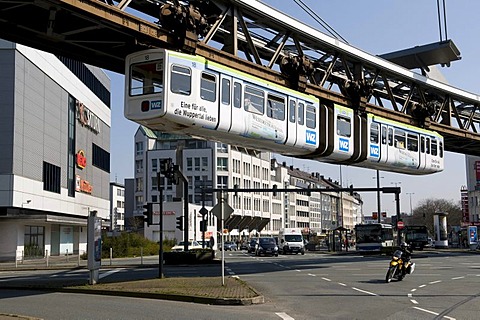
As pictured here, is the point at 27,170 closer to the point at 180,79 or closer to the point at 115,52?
the point at 115,52

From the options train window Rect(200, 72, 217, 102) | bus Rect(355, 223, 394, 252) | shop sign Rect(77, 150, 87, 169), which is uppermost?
shop sign Rect(77, 150, 87, 169)

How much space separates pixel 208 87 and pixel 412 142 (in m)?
15.8

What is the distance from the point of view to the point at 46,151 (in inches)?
2255

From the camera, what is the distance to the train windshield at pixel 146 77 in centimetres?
1866

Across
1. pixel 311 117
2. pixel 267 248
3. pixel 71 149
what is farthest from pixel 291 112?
pixel 71 149

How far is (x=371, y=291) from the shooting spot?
19.9 m

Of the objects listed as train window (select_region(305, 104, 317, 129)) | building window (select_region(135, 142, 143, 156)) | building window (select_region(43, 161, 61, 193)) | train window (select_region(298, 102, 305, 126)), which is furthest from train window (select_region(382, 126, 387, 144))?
building window (select_region(135, 142, 143, 156))

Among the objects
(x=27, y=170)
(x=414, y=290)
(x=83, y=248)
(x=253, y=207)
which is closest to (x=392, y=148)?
(x=414, y=290)

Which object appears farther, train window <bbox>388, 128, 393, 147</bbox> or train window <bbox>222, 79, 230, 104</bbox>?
train window <bbox>388, 128, 393, 147</bbox>

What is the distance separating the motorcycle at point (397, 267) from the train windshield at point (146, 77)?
432 inches

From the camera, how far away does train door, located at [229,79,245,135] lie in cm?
2017

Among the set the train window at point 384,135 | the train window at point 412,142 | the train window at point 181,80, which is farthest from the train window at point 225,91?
the train window at point 412,142

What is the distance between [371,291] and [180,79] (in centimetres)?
889

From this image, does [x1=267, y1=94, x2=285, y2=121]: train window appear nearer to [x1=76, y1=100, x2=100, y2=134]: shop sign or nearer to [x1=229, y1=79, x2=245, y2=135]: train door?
[x1=229, y1=79, x2=245, y2=135]: train door
